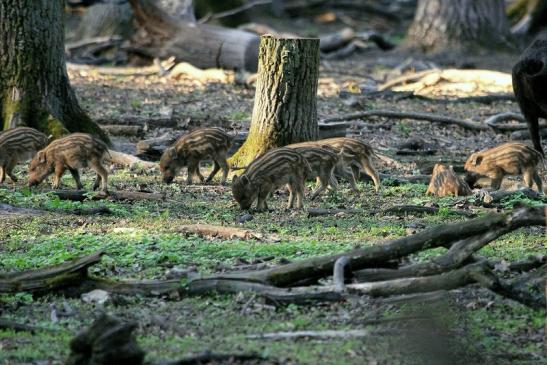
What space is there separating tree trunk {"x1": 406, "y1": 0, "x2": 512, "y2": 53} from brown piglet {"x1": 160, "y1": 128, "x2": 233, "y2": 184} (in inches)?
535

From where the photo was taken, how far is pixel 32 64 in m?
13.4

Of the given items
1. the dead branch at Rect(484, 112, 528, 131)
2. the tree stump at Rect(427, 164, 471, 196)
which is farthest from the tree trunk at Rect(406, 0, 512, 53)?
the tree stump at Rect(427, 164, 471, 196)

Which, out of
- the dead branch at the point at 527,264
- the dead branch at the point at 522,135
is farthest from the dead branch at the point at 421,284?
the dead branch at the point at 522,135

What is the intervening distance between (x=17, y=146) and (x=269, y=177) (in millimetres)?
3093

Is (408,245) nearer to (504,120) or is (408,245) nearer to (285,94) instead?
(285,94)

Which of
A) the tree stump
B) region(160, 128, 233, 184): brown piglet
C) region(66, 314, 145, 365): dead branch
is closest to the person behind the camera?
region(66, 314, 145, 365): dead branch

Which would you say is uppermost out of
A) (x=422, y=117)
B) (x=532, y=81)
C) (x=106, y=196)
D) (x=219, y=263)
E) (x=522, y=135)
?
(x=532, y=81)

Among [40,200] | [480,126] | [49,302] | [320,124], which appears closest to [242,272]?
[49,302]

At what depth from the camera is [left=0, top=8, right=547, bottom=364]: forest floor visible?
6.37 metres

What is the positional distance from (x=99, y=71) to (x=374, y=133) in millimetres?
7486

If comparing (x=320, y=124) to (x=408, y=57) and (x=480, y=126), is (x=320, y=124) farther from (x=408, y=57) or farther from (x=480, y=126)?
(x=408, y=57)

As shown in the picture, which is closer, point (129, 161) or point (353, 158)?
point (353, 158)

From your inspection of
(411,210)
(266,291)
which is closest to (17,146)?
(411,210)

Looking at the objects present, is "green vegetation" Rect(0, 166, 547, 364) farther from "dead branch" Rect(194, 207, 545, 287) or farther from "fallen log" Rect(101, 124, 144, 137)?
"fallen log" Rect(101, 124, 144, 137)
